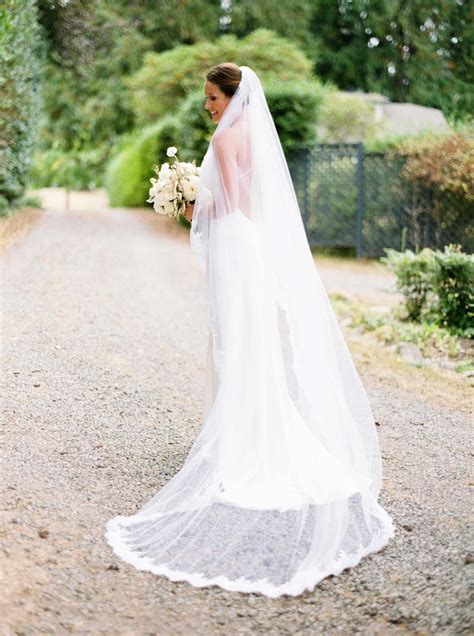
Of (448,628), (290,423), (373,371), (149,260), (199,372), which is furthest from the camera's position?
(149,260)

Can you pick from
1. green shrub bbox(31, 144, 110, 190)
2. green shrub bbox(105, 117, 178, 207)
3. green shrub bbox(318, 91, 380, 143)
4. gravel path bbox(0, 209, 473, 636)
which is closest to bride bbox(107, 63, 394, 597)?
gravel path bbox(0, 209, 473, 636)

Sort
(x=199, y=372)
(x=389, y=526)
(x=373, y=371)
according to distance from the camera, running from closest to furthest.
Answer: (x=389, y=526) < (x=199, y=372) < (x=373, y=371)

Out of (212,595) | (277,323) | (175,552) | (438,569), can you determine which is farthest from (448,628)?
(277,323)

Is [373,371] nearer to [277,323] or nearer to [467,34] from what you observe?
[277,323]

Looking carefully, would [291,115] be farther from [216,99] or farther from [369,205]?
[216,99]

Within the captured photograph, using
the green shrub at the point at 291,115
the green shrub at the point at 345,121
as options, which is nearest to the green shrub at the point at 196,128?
the green shrub at the point at 291,115

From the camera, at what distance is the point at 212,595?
3434 millimetres

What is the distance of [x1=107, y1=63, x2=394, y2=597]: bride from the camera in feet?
13.5

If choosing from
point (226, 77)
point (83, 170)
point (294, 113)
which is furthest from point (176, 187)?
point (83, 170)

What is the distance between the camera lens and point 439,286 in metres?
9.09

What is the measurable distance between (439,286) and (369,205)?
705 cm

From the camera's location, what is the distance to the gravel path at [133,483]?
327cm

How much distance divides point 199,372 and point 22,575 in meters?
3.97

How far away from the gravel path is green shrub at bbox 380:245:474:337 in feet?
6.64
